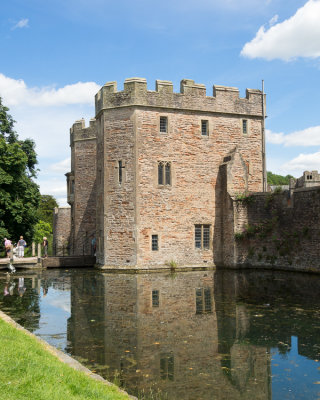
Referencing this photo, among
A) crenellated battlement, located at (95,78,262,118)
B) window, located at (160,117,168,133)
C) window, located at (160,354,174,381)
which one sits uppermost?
crenellated battlement, located at (95,78,262,118)

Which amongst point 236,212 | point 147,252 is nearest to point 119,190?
point 147,252

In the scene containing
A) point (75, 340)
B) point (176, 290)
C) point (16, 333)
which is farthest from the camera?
point (176, 290)

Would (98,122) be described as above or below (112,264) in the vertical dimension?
above

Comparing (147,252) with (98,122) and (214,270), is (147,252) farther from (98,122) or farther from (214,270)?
(98,122)

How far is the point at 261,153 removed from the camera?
2553 cm

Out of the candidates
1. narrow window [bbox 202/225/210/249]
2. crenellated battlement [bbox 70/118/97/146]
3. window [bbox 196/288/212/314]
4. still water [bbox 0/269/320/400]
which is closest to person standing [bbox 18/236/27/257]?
still water [bbox 0/269/320/400]

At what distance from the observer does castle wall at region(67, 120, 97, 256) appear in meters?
30.8

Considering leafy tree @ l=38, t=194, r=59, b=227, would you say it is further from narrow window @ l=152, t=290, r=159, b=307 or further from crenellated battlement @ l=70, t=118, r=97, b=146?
narrow window @ l=152, t=290, r=159, b=307

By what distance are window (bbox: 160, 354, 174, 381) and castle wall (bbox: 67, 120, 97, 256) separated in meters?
23.4

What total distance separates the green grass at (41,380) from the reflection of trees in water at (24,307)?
3.54 m

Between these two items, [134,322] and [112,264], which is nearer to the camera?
[134,322]

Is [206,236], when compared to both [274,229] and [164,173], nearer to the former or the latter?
[274,229]

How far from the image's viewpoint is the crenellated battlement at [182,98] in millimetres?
22578

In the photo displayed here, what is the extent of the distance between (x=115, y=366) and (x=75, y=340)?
1.93m
